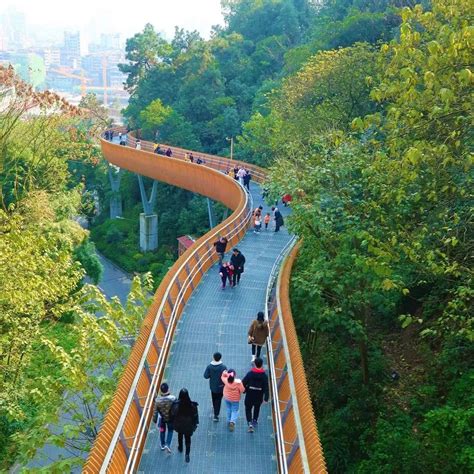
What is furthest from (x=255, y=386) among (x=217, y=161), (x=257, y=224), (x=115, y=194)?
(x=115, y=194)

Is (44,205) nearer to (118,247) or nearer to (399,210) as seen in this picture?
(399,210)

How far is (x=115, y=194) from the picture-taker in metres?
49.1

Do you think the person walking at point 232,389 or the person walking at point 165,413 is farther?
the person walking at point 232,389

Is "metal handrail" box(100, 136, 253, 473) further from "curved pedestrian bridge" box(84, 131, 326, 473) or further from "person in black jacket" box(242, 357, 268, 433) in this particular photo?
"person in black jacket" box(242, 357, 268, 433)

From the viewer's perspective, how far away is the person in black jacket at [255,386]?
8.26 metres

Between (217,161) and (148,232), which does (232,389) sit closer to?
(217,161)

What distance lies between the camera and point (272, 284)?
48.1ft

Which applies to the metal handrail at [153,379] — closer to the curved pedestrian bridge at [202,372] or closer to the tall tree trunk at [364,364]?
the curved pedestrian bridge at [202,372]

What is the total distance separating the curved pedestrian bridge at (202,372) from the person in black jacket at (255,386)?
289 mm

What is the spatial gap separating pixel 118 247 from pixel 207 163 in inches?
518

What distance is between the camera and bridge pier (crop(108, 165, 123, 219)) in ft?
162

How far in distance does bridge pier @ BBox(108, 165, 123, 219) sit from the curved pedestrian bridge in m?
32.8

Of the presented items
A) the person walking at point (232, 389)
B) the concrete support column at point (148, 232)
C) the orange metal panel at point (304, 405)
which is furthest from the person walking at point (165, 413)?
the concrete support column at point (148, 232)

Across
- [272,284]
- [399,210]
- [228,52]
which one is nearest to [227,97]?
[228,52]
